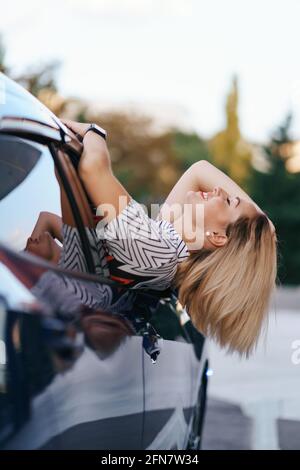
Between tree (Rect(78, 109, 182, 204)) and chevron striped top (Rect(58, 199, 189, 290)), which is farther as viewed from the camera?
tree (Rect(78, 109, 182, 204))

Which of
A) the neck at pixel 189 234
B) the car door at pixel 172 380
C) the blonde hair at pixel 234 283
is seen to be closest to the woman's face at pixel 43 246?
the car door at pixel 172 380

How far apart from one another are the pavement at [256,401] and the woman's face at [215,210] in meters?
0.41

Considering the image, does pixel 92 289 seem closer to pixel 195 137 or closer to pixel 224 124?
pixel 224 124

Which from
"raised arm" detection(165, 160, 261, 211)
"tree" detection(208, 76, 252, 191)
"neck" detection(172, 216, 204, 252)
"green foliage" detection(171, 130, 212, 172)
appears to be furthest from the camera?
"green foliage" detection(171, 130, 212, 172)

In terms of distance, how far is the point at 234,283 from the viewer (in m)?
3.32

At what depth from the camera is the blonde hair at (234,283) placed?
10.9ft

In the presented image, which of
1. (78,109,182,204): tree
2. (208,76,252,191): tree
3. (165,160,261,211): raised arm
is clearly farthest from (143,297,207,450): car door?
(78,109,182,204): tree

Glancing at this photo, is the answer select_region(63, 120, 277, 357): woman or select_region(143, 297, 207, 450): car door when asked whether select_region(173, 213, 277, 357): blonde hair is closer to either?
select_region(63, 120, 277, 357): woman

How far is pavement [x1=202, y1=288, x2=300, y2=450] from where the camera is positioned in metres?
5.51

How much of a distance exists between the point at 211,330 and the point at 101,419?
1.09m

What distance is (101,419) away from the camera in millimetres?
2352

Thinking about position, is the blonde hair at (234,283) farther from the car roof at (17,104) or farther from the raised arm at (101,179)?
the car roof at (17,104)

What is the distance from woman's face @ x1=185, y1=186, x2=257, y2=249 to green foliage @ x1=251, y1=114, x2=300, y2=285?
24.3 meters
